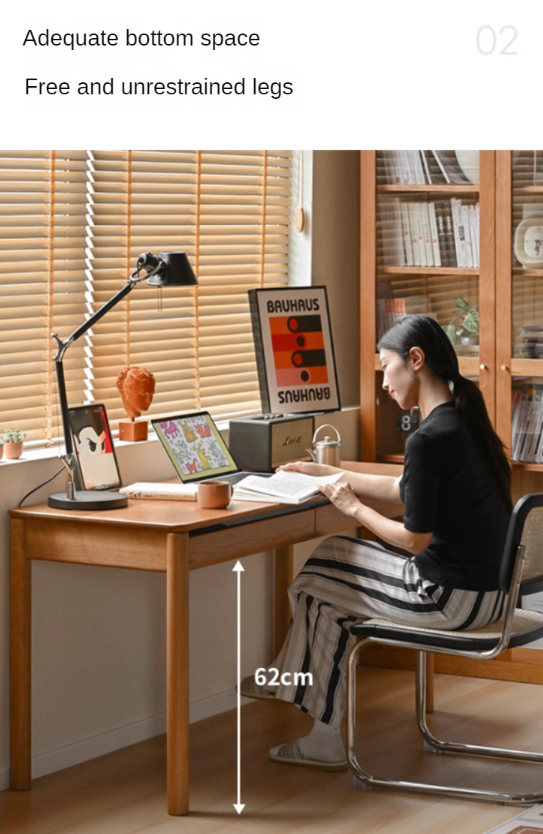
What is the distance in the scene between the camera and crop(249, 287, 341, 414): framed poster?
4109 millimetres

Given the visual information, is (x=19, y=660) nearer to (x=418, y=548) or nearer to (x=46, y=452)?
(x=46, y=452)

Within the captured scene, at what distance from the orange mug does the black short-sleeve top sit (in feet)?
1.50

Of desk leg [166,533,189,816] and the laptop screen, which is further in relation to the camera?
the laptop screen

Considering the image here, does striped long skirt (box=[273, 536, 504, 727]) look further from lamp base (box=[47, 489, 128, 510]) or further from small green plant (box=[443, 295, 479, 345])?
small green plant (box=[443, 295, 479, 345])

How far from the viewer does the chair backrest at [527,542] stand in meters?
2.99

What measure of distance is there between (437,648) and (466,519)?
324 mm

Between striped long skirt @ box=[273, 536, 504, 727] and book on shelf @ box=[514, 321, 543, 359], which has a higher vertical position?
book on shelf @ box=[514, 321, 543, 359]

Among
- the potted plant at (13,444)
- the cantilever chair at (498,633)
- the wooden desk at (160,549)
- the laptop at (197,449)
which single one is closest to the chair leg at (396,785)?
the cantilever chair at (498,633)

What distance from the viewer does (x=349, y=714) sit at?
3.31m
